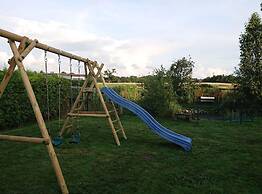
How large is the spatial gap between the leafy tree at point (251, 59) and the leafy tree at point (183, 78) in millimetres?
3051

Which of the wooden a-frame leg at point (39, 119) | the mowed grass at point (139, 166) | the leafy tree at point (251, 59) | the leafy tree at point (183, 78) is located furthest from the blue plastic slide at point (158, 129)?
the leafy tree at point (183, 78)

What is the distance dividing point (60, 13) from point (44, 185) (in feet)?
23.4

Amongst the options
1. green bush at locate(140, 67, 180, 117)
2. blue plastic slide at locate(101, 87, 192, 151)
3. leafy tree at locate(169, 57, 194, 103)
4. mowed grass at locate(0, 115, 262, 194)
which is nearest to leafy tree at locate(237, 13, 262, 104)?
leafy tree at locate(169, 57, 194, 103)

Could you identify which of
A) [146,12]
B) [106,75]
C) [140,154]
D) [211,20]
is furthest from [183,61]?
[140,154]

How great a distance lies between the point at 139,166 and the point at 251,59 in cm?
1331

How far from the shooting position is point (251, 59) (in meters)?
17.3

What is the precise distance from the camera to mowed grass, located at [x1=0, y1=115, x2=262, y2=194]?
5137mm

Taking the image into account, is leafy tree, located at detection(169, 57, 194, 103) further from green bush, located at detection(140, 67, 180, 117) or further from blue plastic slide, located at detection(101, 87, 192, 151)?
blue plastic slide, located at detection(101, 87, 192, 151)

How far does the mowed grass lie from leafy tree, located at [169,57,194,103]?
30.1ft

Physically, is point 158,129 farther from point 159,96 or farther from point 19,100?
point 159,96

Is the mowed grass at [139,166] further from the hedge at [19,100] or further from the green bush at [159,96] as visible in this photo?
the green bush at [159,96]

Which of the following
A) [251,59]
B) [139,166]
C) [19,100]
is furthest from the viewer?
[251,59]

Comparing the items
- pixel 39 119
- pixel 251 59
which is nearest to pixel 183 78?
pixel 251 59

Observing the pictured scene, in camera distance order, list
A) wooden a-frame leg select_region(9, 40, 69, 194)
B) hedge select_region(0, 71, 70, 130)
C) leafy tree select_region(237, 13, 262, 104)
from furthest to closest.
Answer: leafy tree select_region(237, 13, 262, 104) → hedge select_region(0, 71, 70, 130) → wooden a-frame leg select_region(9, 40, 69, 194)
